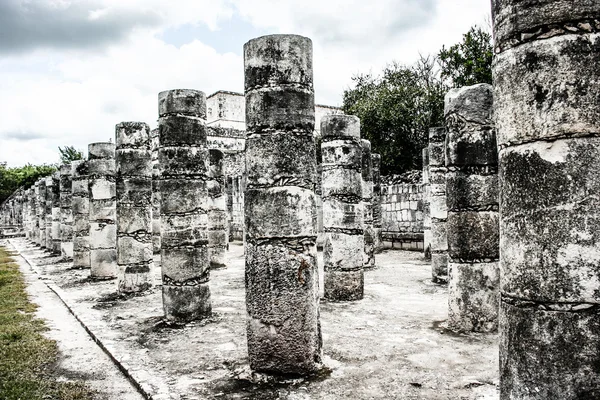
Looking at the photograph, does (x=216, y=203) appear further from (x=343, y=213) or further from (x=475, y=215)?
(x=475, y=215)

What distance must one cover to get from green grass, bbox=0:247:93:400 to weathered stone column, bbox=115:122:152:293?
70.8 inches

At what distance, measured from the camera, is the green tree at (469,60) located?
59.5 ft

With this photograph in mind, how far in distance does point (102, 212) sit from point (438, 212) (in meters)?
7.94

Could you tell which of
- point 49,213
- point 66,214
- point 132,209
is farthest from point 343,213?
point 49,213

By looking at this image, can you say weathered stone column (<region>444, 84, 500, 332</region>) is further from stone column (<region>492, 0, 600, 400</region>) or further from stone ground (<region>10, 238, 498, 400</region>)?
stone column (<region>492, 0, 600, 400</region>)

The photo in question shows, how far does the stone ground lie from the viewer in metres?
4.50

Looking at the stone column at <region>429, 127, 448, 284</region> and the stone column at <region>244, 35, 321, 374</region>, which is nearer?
the stone column at <region>244, 35, 321, 374</region>

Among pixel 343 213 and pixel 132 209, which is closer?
pixel 343 213

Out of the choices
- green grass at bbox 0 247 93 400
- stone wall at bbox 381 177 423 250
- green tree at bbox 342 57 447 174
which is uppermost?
green tree at bbox 342 57 447 174

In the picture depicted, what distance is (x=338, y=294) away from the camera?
28.4ft

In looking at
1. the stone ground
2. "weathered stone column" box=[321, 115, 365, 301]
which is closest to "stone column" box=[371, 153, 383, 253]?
the stone ground

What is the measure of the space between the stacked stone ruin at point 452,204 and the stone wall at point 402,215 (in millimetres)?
4982

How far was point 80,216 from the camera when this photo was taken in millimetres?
14766

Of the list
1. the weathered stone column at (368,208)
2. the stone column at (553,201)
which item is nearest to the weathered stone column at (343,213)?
the weathered stone column at (368,208)
